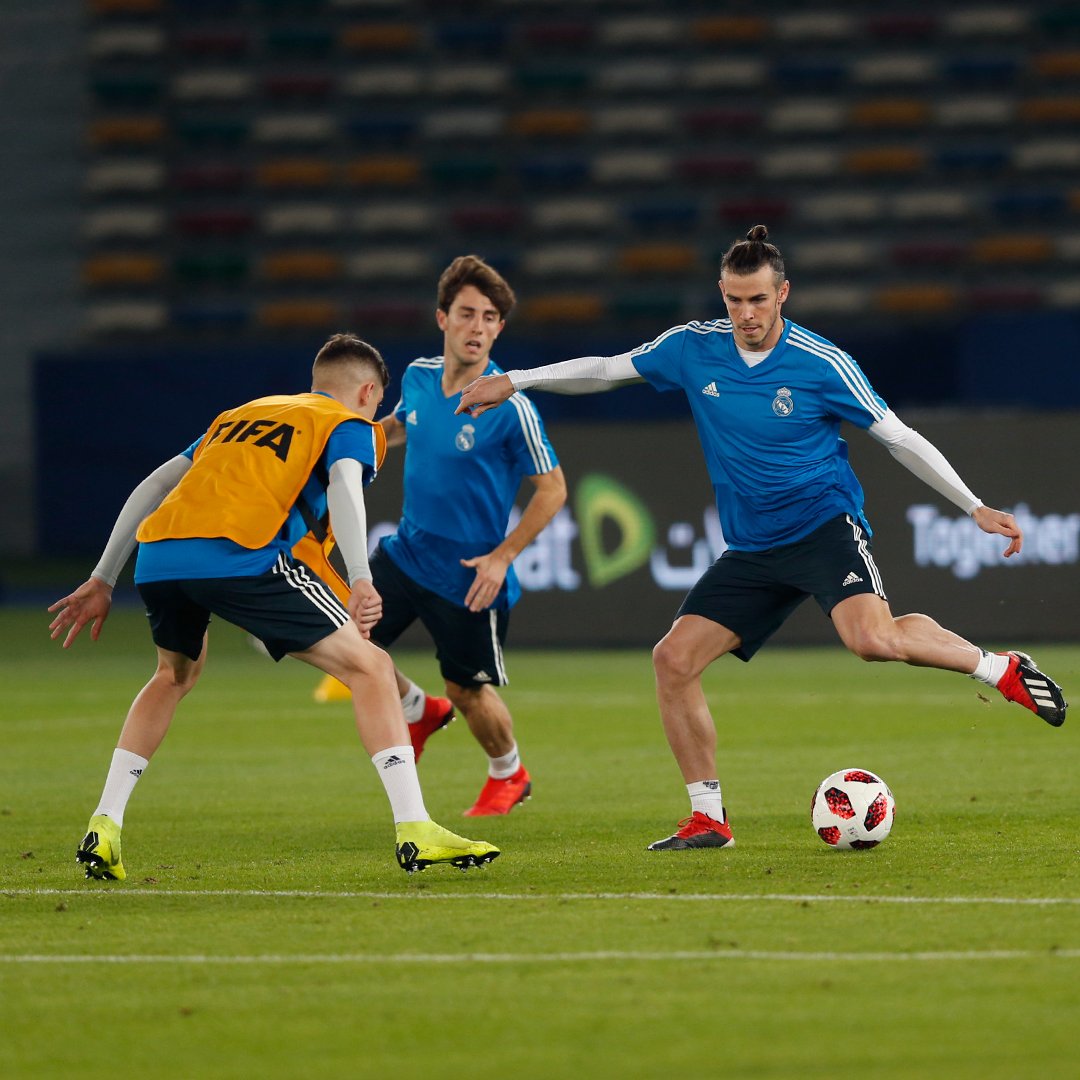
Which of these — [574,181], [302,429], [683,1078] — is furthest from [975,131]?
[683,1078]

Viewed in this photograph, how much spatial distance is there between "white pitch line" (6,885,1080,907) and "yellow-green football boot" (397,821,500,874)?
183 millimetres

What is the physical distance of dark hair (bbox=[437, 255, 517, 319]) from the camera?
8.52 m

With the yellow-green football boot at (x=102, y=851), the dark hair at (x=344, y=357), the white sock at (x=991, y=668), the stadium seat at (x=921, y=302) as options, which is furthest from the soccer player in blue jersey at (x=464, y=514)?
the stadium seat at (x=921, y=302)

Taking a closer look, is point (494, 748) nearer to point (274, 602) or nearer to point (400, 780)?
point (400, 780)

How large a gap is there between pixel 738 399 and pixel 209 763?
442 centimetres

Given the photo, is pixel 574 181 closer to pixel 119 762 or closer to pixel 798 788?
pixel 798 788

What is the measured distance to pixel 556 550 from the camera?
1714cm

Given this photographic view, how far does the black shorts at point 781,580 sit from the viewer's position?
7.29 m

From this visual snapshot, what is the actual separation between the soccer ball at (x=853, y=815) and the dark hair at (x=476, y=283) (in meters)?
2.61

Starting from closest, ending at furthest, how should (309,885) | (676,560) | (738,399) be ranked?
1. (309,885)
2. (738,399)
3. (676,560)

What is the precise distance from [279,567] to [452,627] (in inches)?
87.6

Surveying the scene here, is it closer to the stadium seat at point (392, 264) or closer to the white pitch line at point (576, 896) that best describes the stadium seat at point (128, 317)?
the stadium seat at point (392, 264)

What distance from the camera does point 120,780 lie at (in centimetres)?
684

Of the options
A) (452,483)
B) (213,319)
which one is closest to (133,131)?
(213,319)
